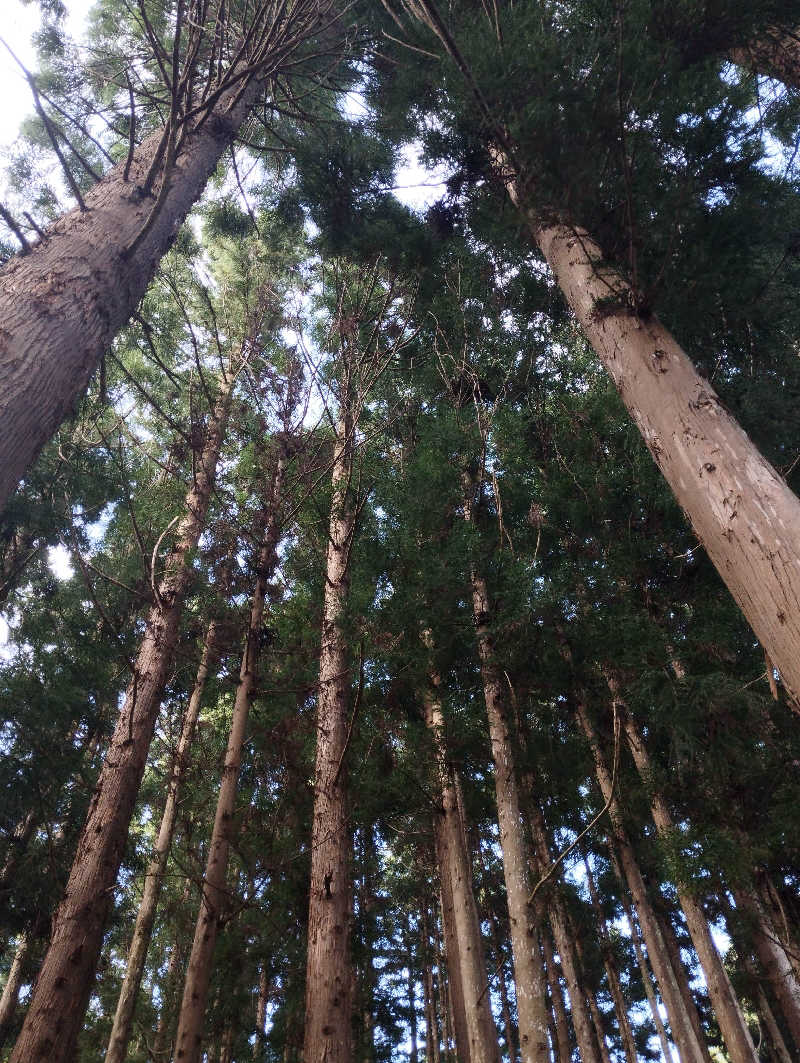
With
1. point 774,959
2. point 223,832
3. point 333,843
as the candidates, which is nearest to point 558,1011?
point 774,959

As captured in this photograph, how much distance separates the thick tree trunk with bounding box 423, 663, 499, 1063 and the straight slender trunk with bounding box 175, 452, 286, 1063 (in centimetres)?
197

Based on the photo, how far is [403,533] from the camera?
6.45 metres

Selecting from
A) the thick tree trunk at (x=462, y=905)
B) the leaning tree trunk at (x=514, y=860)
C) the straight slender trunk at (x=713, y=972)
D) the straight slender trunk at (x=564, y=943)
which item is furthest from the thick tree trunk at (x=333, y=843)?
the straight slender trunk at (x=564, y=943)

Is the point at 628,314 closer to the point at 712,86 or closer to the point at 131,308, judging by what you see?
the point at 712,86

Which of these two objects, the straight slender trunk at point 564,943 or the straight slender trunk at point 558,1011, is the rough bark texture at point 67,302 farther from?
the straight slender trunk at point 558,1011

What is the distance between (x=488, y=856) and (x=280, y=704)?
259 inches

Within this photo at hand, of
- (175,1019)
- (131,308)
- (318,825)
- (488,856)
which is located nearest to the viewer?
(131,308)

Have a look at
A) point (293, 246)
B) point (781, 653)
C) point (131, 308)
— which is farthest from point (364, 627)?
point (293, 246)

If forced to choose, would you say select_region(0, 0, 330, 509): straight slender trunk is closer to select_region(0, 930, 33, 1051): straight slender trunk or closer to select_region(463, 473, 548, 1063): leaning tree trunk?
select_region(463, 473, 548, 1063): leaning tree trunk

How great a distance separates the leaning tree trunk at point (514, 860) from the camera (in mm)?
4422

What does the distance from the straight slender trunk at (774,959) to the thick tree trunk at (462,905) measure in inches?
99.2

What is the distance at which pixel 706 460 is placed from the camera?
302 centimetres

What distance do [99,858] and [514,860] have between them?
327cm

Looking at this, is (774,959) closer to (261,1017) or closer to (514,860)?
(514,860)
